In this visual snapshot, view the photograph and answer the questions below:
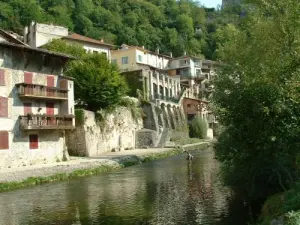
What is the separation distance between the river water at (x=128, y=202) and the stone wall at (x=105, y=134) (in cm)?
1322

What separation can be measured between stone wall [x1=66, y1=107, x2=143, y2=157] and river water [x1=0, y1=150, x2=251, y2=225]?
1322 centimetres

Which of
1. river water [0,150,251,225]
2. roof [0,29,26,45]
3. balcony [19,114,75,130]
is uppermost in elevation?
roof [0,29,26,45]

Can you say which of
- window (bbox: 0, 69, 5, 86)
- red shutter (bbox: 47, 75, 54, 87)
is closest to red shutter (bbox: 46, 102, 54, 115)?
red shutter (bbox: 47, 75, 54, 87)

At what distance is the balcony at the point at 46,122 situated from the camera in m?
34.2

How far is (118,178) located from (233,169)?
38.9 ft

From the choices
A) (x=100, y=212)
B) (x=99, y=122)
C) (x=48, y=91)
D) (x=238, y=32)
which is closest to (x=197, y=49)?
(x=99, y=122)

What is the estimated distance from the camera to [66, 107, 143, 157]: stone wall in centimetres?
4269

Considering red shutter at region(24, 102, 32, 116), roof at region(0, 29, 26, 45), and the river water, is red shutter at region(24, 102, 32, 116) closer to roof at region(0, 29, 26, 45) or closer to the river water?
roof at region(0, 29, 26, 45)

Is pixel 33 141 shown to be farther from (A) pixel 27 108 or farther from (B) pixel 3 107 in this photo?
(B) pixel 3 107

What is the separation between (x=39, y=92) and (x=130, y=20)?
297 feet

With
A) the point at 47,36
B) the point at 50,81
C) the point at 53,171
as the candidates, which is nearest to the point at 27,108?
the point at 50,81

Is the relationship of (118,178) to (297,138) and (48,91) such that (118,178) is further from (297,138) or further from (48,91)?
(297,138)

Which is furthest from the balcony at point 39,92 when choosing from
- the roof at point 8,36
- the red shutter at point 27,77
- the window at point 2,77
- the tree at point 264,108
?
the tree at point 264,108

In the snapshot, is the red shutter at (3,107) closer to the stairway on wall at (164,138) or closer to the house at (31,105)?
the house at (31,105)
